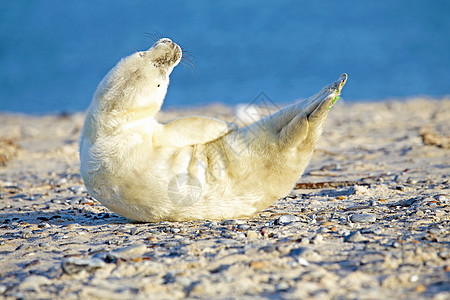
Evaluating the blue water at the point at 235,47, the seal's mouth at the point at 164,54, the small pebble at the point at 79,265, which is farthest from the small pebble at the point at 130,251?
the blue water at the point at 235,47

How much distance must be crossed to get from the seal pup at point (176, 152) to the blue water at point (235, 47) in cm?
1757

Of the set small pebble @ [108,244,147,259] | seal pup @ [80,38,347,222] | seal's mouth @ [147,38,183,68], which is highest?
seal's mouth @ [147,38,183,68]

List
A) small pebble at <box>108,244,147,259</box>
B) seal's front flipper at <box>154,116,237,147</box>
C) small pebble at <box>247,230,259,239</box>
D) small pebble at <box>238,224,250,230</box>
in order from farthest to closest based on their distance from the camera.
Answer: seal's front flipper at <box>154,116,237,147</box>
small pebble at <box>238,224,250,230</box>
small pebble at <box>247,230,259,239</box>
small pebble at <box>108,244,147,259</box>

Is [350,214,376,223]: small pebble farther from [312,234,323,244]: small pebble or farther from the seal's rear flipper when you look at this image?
the seal's rear flipper

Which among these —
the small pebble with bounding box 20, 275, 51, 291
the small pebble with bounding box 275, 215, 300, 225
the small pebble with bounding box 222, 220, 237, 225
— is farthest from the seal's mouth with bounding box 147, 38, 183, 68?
the small pebble with bounding box 20, 275, 51, 291

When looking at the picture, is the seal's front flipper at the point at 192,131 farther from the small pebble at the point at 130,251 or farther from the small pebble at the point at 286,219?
the small pebble at the point at 130,251

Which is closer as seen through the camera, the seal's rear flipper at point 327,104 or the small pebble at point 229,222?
the seal's rear flipper at point 327,104

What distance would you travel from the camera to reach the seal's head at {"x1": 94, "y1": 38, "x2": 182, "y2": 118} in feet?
14.6

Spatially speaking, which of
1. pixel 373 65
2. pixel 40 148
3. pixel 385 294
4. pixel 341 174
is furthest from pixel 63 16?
pixel 385 294

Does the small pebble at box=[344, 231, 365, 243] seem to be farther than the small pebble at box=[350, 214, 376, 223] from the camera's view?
No

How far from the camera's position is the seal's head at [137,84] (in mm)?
4449

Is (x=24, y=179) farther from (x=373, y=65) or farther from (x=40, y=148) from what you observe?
(x=373, y=65)

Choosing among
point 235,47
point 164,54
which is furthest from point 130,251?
point 235,47

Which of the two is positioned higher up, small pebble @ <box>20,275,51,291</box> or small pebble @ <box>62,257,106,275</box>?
small pebble @ <box>62,257,106,275</box>
